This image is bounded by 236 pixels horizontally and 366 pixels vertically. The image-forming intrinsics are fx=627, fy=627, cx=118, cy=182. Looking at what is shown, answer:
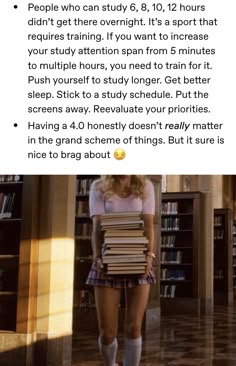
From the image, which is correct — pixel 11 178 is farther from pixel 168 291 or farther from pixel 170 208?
pixel 168 291

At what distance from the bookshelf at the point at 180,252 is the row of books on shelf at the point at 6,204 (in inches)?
235

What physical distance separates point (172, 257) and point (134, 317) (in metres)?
8.16

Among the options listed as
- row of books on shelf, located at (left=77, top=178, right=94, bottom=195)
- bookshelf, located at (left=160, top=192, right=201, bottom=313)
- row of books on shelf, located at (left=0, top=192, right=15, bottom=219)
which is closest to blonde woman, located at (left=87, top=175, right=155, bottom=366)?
row of books on shelf, located at (left=0, top=192, right=15, bottom=219)

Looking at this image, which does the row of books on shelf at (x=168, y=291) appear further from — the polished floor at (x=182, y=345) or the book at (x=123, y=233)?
the book at (x=123, y=233)

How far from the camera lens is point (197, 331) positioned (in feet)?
25.3

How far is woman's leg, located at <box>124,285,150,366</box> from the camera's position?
3000 millimetres

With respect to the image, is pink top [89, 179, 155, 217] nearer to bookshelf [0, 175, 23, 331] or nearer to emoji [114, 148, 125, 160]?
emoji [114, 148, 125, 160]

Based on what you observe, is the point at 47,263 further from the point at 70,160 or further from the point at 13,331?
the point at 70,160

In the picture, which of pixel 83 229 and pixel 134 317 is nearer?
pixel 134 317

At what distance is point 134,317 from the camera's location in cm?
303

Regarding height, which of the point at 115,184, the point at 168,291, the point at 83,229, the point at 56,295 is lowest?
the point at 168,291

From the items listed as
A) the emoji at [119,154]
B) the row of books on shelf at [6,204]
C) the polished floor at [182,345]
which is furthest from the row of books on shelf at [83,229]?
the emoji at [119,154]

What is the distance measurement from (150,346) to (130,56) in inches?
166

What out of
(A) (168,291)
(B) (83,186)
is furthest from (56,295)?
(A) (168,291)
